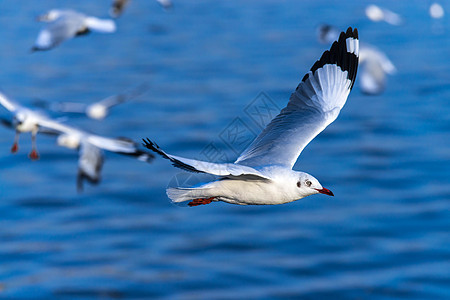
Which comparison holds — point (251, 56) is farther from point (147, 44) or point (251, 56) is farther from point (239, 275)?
point (239, 275)

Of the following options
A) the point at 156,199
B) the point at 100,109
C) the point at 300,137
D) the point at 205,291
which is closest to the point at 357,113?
the point at 156,199

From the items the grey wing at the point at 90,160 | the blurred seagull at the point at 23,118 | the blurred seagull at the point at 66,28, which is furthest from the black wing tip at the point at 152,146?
the blurred seagull at the point at 66,28

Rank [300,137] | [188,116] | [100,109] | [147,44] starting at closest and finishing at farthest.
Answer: [300,137] < [100,109] < [188,116] < [147,44]

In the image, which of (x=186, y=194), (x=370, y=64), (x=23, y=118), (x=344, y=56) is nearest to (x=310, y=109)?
(x=344, y=56)

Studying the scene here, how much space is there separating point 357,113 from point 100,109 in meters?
25.5

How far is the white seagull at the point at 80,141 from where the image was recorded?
514 inches

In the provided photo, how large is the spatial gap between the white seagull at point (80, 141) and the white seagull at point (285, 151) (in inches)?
170

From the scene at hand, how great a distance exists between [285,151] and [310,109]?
85cm

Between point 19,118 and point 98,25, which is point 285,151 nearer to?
point 19,118

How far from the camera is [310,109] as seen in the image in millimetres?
8945

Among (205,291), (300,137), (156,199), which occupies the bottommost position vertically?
(300,137)

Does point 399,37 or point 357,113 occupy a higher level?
point 399,37

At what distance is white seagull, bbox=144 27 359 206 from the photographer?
716cm

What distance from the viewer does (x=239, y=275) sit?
29812 millimetres
